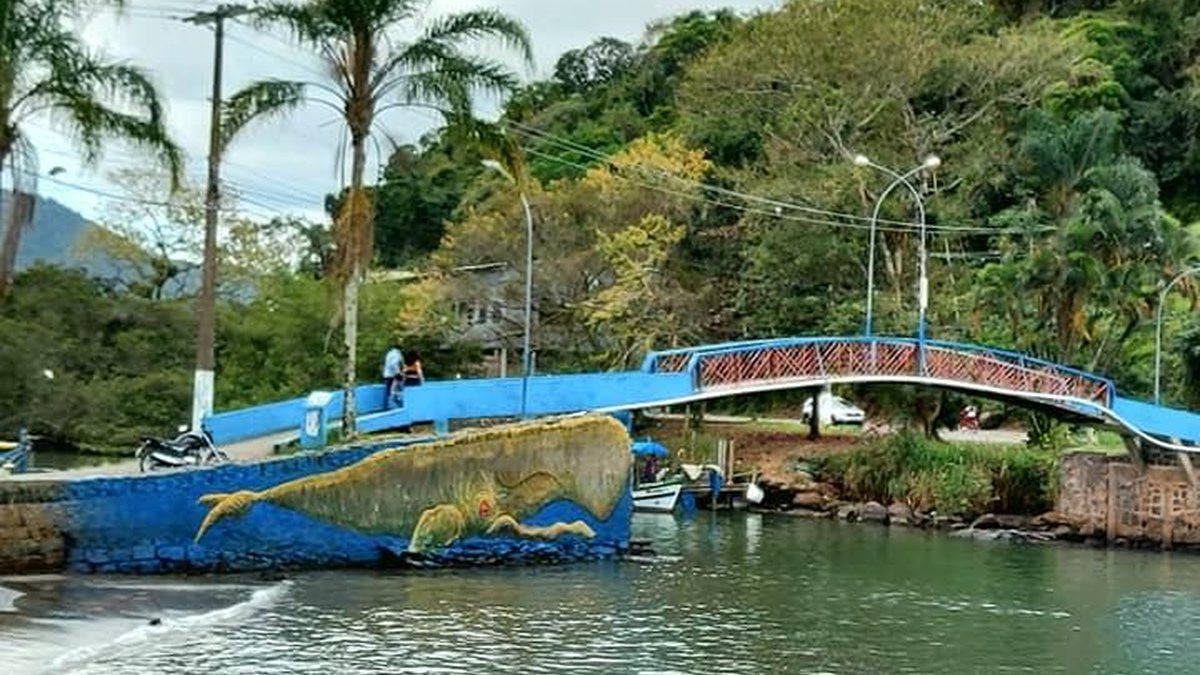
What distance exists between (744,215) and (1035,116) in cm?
1032

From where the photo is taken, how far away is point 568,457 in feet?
92.2

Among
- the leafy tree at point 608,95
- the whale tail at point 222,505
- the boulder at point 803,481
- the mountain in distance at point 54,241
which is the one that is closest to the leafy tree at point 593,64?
the leafy tree at point 608,95

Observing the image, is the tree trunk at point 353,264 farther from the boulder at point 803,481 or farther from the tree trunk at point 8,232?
the boulder at point 803,481

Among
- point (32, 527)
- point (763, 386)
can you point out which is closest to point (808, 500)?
point (763, 386)

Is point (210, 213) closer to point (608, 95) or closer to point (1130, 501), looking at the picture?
point (1130, 501)

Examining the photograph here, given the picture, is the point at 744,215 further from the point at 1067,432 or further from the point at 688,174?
the point at 1067,432

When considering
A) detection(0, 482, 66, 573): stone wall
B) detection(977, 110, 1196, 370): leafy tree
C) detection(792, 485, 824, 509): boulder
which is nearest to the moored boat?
detection(792, 485, 824, 509): boulder

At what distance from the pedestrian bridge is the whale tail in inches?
147

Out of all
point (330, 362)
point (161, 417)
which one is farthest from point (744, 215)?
point (161, 417)

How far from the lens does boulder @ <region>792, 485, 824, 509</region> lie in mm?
44562

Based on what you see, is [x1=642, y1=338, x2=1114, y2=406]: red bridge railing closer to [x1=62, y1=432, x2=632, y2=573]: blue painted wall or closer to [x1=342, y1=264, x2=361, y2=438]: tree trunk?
[x1=342, y1=264, x2=361, y2=438]: tree trunk

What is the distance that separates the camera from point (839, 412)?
58.2 meters

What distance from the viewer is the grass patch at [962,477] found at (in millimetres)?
41688

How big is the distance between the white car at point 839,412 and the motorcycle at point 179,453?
33.4 m
